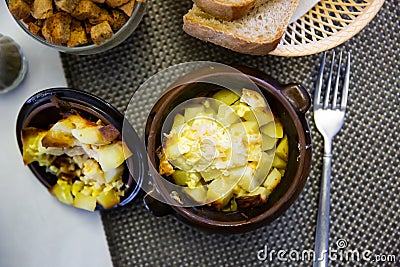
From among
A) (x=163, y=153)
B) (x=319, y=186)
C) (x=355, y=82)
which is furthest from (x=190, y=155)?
(x=355, y=82)

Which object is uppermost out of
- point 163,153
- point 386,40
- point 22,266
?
point 386,40

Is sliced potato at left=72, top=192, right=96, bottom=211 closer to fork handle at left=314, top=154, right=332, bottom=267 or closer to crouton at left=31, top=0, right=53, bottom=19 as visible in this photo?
crouton at left=31, top=0, right=53, bottom=19

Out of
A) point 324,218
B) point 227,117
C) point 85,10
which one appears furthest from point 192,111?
point 324,218

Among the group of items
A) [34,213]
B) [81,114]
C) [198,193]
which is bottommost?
[34,213]

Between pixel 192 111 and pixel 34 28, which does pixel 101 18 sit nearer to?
pixel 34 28

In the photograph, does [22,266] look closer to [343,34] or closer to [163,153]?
[163,153]

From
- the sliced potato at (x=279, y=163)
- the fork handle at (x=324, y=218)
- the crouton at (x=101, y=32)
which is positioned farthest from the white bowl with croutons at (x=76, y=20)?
the fork handle at (x=324, y=218)
